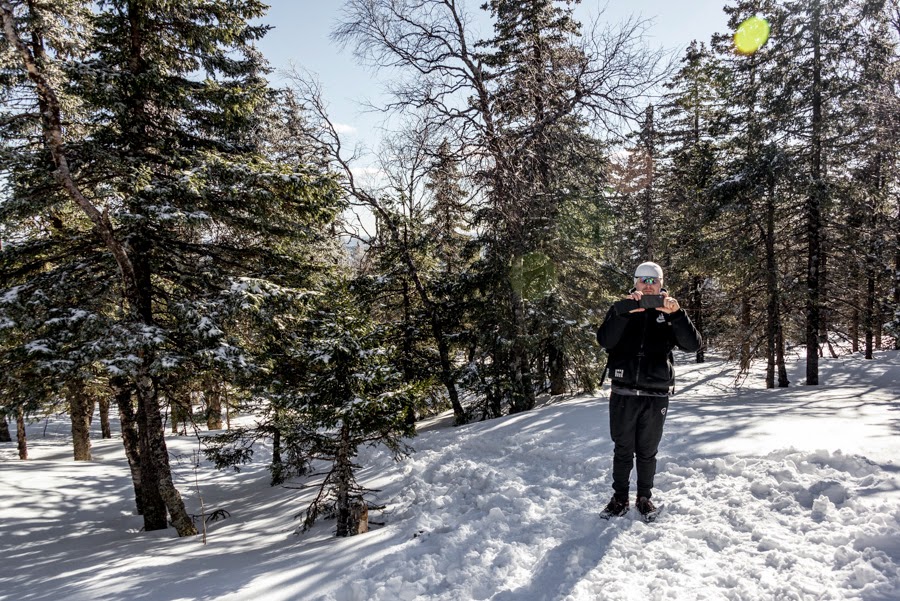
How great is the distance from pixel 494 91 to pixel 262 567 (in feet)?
37.2

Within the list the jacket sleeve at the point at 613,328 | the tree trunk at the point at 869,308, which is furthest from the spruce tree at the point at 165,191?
the tree trunk at the point at 869,308

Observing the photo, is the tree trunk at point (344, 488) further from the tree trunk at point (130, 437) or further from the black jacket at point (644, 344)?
the tree trunk at point (130, 437)

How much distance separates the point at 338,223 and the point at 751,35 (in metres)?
18.5

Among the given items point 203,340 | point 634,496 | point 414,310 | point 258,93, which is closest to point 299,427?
point 203,340

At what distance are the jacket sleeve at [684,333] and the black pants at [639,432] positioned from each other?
0.62m

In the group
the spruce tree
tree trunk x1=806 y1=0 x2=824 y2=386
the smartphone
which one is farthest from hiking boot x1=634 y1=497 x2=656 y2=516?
tree trunk x1=806 y1=0 x2=824 y2=386

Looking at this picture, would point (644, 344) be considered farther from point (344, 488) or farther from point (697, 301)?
point (697, 301)

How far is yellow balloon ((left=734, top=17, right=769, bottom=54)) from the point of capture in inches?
619

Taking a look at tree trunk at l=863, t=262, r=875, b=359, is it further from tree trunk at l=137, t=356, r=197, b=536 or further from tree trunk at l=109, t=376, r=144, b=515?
tree trunk at l=109, t=376, r=144, b=515

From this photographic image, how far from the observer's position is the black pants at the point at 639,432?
471cm

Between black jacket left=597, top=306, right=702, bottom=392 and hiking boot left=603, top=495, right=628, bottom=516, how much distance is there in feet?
4.20

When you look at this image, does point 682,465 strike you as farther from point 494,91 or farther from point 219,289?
point 494,91

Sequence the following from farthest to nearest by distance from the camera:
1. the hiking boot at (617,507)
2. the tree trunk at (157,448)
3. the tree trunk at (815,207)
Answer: the tree trunk at (815,207) < the tree trunk at (157,448) < the hiking boot at (617,507)

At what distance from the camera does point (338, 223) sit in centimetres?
1532
